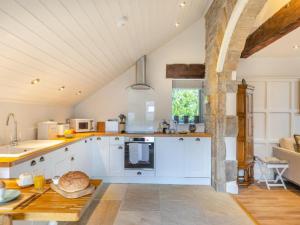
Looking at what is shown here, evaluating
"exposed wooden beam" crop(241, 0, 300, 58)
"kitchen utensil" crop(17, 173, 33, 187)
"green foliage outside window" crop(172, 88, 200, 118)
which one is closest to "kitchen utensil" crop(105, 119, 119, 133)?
"green foliage outside window" crop(172, 88, 200, 118)

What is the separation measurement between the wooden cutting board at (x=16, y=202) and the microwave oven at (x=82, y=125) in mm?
3449

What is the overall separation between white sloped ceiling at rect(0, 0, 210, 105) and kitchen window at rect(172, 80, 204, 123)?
1.07 meters

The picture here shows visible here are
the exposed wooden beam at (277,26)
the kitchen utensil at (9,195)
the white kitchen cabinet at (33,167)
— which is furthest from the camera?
the exposed wooden beam at (277,26)

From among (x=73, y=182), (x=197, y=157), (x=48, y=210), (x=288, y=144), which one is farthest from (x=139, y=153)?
(x=48, y=210)

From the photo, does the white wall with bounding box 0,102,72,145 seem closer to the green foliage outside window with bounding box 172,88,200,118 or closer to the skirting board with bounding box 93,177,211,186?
the skirting board with bounding box 93,177,211,186

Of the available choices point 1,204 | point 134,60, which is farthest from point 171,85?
point 1,204

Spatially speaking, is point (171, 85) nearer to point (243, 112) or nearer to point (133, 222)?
point (243, 112)

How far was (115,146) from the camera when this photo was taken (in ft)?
15.4

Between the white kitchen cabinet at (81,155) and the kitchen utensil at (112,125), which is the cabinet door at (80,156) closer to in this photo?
the white kitchen cabinet at (81,155)

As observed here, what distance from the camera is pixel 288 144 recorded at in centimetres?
486

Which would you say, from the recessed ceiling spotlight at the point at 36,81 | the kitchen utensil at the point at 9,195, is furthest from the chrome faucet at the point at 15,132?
the kitchen utensil at the point at 9,195

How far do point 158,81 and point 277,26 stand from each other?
2.45 meters

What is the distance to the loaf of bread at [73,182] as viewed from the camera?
1463mm

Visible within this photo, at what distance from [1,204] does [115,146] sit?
3374mm
